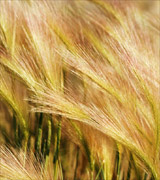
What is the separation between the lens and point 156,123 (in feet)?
2.86

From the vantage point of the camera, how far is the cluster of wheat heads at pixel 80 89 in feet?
2.88

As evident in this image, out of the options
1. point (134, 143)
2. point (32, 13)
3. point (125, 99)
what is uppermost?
point (32, 13)

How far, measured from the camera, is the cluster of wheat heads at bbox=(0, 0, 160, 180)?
34.6 inches

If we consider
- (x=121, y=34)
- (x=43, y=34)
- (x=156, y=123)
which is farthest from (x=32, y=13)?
(x=156, y=123)

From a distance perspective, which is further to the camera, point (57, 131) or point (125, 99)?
point (57, 131)

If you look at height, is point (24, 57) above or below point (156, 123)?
above

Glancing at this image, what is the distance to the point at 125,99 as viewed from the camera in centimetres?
89

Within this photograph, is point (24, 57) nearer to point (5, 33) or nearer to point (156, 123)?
point (5, 33)

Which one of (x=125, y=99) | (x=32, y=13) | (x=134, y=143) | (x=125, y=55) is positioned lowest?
(x=134, y=143)

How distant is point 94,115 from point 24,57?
0.25 metres

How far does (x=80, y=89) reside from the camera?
1.03 metres

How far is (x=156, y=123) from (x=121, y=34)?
0.95 ft

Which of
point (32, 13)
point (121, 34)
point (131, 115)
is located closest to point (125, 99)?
point (131, 115)

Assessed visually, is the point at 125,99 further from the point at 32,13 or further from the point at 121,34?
the point at 32,13
